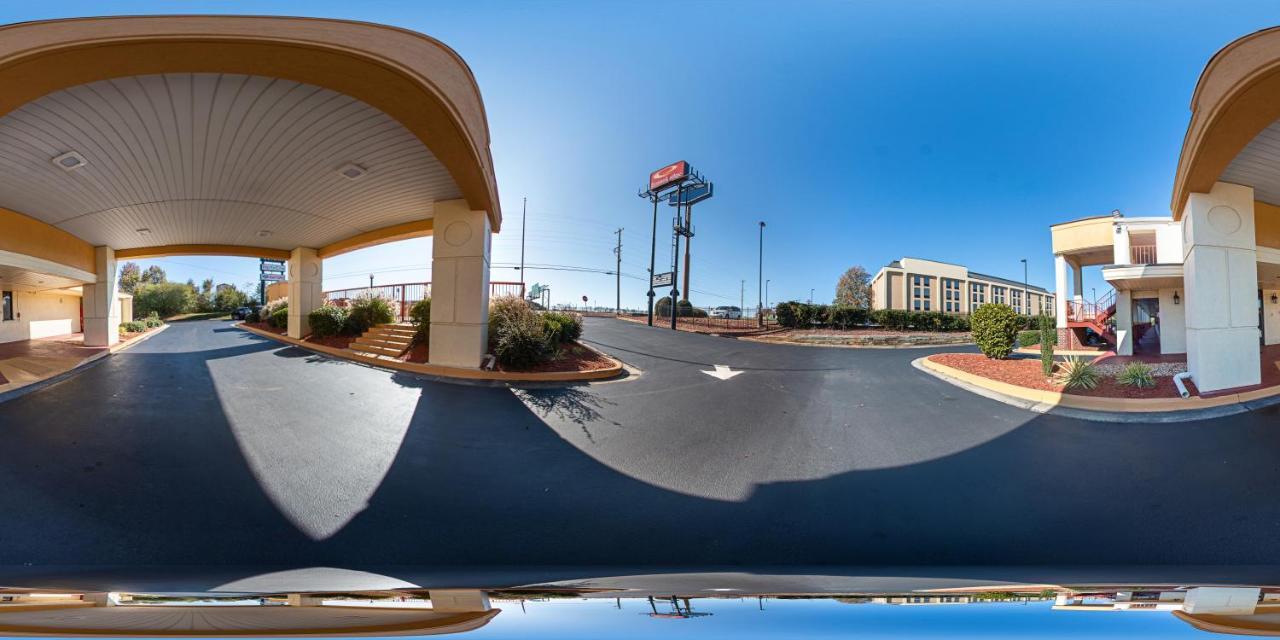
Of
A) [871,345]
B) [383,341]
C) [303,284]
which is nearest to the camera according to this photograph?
[871,345]

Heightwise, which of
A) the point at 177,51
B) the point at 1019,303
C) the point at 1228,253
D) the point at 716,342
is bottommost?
the point at 716,342

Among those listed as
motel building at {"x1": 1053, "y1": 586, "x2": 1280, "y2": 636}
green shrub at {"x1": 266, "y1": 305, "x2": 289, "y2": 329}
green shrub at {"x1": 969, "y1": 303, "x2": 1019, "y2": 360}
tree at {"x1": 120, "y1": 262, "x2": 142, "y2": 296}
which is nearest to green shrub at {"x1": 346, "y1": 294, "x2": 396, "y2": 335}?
green shrub at {"x1": 266, "y1": 305, "x2": 289, "y2": 329}

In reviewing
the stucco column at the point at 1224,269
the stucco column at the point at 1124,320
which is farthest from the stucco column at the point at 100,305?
the stucco column at the point at 1124,320

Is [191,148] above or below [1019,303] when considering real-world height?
above

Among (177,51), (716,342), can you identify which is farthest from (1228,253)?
(177,51)

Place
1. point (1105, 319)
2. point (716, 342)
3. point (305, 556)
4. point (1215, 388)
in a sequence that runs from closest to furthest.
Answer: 1. point (305, 556)
2. point (1215, 388)
3. point (716, 342)
4. point (1105, 319)

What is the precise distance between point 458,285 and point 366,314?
3.24 metres

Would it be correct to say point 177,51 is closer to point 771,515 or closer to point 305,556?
point 305,556

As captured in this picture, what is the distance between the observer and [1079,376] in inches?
200

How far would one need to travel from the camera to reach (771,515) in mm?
2338

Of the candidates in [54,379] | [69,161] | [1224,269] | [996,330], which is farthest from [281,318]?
[1224,269]

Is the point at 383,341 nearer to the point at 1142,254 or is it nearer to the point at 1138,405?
the point at 1138,405

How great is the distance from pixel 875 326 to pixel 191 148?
31.7 ft

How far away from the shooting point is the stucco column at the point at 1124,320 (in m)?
9.01
